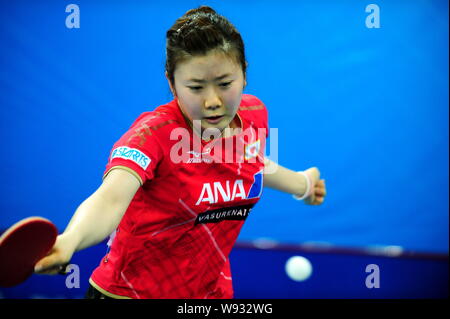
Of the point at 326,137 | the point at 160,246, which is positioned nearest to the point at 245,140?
the point at 160,246

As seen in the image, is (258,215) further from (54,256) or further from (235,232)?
(54,256)

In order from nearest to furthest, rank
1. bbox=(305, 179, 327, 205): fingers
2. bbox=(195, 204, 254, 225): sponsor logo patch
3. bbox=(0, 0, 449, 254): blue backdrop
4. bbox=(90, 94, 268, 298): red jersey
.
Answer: bbox=(90, 94, 268, 298): red jersey → bbox=(195, 204, 254, 225): sponsor logo patch → bbox=(305, 179, 327, 205): fingers → bbox=(0, 0, 449, 254): blue backdrop

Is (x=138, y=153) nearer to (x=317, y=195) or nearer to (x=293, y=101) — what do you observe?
(x=317, y=195)

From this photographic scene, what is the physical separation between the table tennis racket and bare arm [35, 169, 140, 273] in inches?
1.0

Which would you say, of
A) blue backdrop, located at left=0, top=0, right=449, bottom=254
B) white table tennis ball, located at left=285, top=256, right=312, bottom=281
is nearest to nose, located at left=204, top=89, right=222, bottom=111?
blue backdrop, located at left=0, top=0, right=449, bottom=254

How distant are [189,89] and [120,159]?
0.26 meters

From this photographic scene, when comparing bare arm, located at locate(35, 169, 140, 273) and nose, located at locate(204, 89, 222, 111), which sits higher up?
nose, located at locate(204, 89, 222, 111)

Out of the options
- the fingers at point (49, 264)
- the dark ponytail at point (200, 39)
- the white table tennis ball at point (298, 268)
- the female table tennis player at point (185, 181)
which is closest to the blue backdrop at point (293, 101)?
the white table tennis ball at point (298, 268)

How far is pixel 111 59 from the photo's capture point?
3.23m

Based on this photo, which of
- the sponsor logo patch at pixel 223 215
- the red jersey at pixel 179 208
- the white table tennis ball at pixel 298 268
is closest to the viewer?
the red jersey at pixel 179 208

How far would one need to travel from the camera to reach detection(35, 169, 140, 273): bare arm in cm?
112

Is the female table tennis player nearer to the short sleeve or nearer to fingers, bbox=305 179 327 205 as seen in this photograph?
the short sleeve

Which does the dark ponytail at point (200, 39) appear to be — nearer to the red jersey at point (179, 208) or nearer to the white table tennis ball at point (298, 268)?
the red jersey at point (179, 208)

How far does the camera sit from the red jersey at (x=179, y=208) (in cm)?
153
